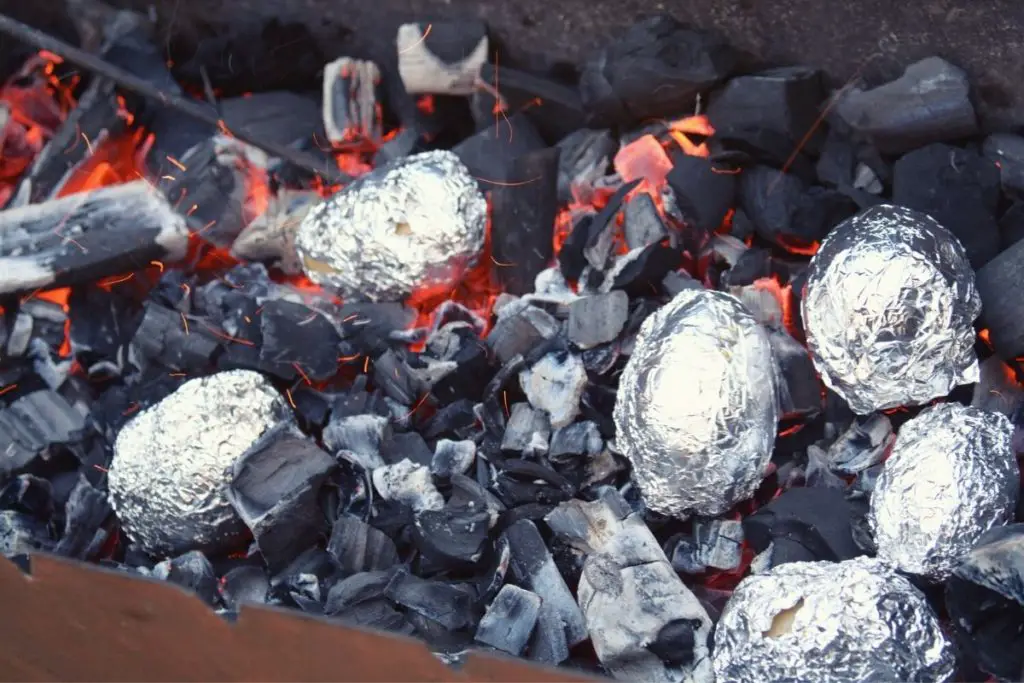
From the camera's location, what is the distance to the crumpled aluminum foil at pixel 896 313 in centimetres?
129

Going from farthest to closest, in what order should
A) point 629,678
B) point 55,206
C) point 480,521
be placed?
point 55,206
point 480,521
point 629,678

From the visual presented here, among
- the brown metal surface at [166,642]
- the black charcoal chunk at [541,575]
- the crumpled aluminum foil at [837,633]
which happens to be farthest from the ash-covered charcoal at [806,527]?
the brown metal surface at [166,642]

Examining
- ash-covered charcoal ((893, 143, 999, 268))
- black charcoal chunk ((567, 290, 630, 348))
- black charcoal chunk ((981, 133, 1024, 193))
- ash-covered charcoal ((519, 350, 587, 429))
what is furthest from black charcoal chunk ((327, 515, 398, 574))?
black charcoal chunk ((981, 133, 1024, 193))

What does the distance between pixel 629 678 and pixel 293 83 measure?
127 cm

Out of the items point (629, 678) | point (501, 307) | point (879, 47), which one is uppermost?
point (879, 47)

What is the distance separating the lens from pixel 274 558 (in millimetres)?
1440

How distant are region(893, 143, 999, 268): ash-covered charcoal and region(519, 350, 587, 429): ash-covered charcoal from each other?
1.63 ft

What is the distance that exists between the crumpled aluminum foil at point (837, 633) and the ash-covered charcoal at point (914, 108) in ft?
2.17

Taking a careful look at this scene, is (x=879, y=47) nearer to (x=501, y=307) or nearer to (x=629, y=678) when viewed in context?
(x=501, y=307)

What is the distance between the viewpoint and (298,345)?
161 centimetres

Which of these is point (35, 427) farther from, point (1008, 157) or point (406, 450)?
point (1008, 157)

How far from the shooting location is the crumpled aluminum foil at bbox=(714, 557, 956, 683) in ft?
3.65

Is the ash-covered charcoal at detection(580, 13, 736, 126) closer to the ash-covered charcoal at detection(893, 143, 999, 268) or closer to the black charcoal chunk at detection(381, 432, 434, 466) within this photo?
the ash-covered charcoal at detection(893, 143, 999, 268)

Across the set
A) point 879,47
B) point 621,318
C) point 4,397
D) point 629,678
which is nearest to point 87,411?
point 4,397
